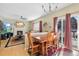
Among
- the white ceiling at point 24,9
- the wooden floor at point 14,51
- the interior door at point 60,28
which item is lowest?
the wooden floor at point 14,51

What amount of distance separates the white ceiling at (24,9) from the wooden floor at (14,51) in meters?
0.48

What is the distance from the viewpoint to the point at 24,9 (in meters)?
2.09

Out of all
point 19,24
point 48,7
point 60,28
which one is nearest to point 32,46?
point 19,24

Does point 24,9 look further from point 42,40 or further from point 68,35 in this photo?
point 68,35

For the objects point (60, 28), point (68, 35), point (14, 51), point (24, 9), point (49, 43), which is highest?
point (24, 9)

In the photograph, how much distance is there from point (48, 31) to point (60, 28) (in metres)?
0.19

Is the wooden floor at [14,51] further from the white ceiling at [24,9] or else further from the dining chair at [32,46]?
the white ceiling at [24,9]

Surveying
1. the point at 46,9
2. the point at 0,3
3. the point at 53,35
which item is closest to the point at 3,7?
the point at 0,3

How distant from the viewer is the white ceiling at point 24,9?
206 centimetres

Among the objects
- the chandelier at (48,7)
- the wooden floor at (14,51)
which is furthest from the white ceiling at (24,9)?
the wooden floor at (14,51)

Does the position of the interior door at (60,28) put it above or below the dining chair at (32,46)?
above

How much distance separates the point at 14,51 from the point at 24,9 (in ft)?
2.20

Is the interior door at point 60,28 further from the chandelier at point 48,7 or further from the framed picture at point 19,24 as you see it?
the framed picture at point 19,24

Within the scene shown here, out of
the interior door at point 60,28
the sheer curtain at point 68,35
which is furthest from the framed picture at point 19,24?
the sheer curtain at point 68,35
